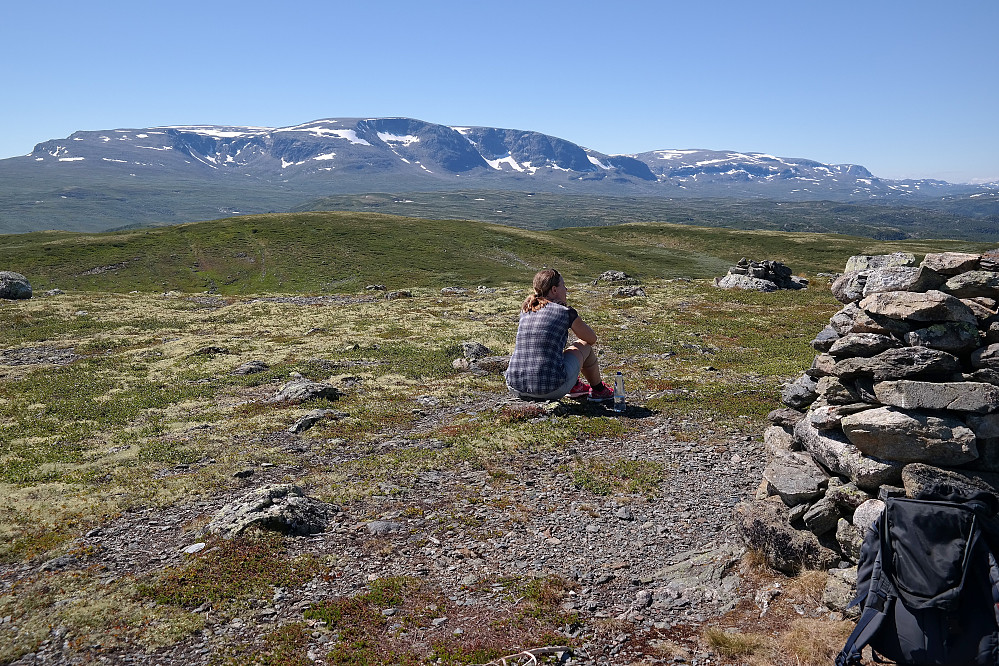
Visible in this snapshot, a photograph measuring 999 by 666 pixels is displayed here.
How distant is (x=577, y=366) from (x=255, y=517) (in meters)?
10.4

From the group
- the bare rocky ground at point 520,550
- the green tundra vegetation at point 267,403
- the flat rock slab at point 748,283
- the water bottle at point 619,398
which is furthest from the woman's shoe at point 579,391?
the flat rock slab at point 748,283

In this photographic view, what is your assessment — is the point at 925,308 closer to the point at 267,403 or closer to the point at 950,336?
the point at 950,336

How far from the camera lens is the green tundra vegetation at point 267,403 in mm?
10648

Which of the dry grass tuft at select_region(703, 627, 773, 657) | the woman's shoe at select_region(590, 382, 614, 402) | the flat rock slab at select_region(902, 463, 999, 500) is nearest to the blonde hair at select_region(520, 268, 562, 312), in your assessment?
the woman's shoe at select_region(590, 382, 614, 402)

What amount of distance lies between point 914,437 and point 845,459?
1222mm

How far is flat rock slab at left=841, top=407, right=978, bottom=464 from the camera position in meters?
9.14

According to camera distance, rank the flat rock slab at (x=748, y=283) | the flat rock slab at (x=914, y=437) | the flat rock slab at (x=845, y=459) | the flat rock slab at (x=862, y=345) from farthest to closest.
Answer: the flat rock slab at (x=748, y=283), the flat rock slab at (x=862, y=345), the flat rock slab at (x=845, y=459), the flat rock slab at (x=914, y=437)

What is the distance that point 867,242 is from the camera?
178m

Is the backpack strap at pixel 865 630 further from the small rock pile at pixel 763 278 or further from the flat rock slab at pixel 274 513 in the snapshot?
the small rock pile at pixel 763 278

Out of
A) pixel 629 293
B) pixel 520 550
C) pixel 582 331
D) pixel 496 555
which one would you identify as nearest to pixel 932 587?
pixel 520 550

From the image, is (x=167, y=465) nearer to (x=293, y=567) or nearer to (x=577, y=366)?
(x=293, y=567)

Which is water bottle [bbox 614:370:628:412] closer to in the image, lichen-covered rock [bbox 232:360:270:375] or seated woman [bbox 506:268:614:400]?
seated woman [bbox 506:268:614:400]

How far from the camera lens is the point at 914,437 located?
928 cm

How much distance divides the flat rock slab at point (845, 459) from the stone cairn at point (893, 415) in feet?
0.07
